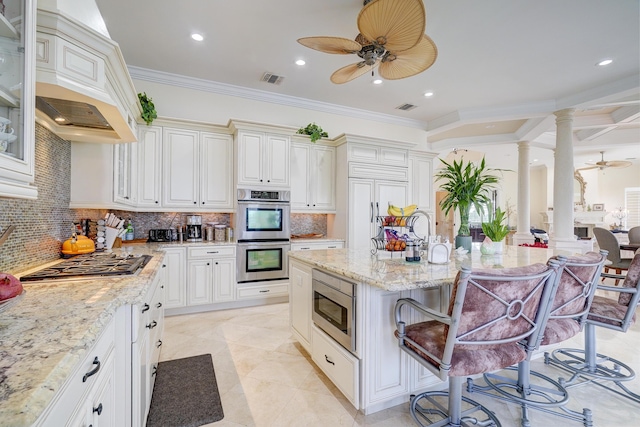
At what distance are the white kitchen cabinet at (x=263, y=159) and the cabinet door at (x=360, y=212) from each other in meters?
1.06

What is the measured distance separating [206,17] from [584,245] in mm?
6839

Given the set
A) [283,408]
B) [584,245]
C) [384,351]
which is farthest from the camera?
[584,245]

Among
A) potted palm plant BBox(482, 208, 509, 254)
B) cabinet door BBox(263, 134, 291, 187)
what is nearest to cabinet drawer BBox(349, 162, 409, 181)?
cabinet door BBox(263, 134, 291, 187)

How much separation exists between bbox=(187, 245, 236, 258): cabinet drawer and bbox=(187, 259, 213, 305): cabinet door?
8cm

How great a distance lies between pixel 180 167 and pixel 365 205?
8.92 feet

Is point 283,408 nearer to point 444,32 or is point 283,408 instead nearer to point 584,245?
point 444,32

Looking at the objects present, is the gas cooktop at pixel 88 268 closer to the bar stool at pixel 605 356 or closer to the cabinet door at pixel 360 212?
the cabinet door at pixel 360 212

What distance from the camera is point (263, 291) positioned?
407 cm

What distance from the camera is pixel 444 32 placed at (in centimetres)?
302

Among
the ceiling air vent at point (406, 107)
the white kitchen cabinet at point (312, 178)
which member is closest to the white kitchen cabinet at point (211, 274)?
the white kitchen cabinet at point (312, 178)

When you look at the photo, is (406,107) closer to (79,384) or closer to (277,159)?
(277,159)

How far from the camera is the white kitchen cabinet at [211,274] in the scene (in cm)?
370

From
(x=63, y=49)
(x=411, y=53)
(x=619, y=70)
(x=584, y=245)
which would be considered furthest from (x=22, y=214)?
(x=584, y=245)

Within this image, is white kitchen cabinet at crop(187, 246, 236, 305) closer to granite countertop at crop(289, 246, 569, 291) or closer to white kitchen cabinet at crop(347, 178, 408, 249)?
granite countertop at crop(289, 246, 569, 291)
